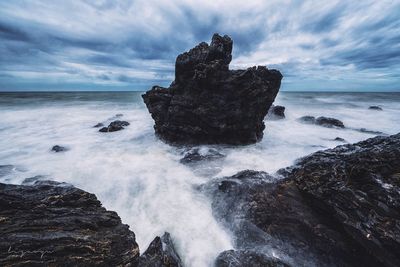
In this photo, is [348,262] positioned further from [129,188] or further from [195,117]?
[195,117]

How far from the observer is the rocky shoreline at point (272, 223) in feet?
15.6

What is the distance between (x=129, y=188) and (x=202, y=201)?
3.12m

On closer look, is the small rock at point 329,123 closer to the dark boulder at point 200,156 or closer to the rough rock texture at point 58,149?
the dark boulder at point 200,156

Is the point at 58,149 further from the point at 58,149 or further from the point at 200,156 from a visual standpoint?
the point at 200,156

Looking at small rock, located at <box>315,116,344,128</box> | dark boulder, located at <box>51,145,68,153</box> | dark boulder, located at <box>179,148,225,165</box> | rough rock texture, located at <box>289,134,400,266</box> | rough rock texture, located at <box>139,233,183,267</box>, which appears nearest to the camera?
rough rock texture, located at <box>289,134,400,266</box>

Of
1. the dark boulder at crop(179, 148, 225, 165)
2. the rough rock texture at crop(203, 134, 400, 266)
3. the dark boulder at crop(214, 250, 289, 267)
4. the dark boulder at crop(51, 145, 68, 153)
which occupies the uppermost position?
the rough rock texture at crop(203, 134, 400, 266)

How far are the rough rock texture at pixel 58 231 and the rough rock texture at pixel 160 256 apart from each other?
367 mm

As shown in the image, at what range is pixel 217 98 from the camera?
47.4 feet

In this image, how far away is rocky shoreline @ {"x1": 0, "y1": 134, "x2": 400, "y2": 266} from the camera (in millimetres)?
4766

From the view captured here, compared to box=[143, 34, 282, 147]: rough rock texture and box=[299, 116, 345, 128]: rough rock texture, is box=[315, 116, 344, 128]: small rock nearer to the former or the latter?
box=[299, 116, 345, 128]: rough rock texture

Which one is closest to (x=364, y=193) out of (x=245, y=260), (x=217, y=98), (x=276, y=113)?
(x=245, y=260)

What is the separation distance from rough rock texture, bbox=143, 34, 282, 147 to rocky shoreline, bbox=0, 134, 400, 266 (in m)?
6.76

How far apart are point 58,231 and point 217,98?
11.1 m

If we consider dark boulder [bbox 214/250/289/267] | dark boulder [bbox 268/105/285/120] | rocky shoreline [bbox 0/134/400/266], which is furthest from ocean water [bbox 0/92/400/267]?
dark boulder [bbox 268/105/285/120]
